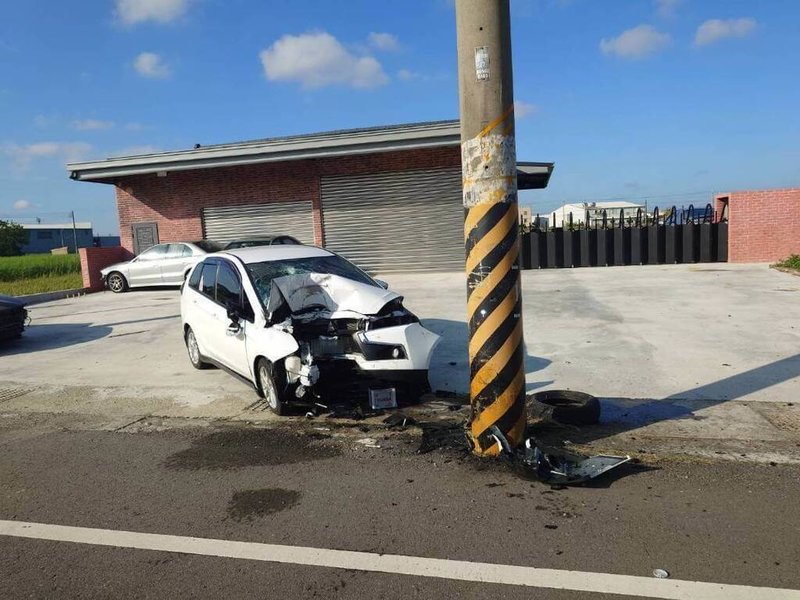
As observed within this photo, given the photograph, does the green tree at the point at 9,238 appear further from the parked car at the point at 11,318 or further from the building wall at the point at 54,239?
the parked car at the point at 11,318

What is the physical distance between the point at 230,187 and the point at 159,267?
4.05 metres

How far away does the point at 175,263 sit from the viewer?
18.2 metres

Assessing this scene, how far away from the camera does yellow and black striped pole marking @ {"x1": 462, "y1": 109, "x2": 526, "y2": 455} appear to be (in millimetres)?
4672

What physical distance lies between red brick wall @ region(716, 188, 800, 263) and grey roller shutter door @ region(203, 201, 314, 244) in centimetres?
1323

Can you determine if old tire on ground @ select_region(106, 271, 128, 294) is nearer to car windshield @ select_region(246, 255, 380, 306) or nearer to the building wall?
car windshield @ select_region(246, 255, 380, 306)

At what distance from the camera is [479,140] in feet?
15.3

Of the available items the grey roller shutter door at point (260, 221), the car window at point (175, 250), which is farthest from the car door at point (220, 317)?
the grey roller shutter door at point (260, 221)

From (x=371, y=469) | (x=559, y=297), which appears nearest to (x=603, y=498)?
(x=371, y=469)

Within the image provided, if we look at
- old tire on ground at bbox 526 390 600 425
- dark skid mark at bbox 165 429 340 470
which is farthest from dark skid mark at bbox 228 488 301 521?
old tire on ground at bbox 526 390 600 425

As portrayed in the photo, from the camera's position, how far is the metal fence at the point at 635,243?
1891 centimetres

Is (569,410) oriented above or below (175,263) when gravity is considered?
below

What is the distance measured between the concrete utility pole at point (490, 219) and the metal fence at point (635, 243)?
1498 centimetres

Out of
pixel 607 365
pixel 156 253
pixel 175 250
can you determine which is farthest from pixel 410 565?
pixel 156 253

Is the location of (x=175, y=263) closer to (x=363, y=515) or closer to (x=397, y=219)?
(x=397, y=219)
